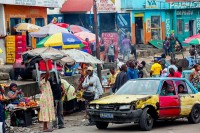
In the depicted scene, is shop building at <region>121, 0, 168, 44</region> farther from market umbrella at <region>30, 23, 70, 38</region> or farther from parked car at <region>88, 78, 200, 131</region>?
parked car at <region>88, 78, 200, 131</region>

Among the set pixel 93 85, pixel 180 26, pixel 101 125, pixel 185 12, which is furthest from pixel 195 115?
pixel 185 12

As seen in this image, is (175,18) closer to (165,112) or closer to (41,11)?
(41,11)

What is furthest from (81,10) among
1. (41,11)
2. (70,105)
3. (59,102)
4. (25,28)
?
(59,102)

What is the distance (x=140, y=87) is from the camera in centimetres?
1767

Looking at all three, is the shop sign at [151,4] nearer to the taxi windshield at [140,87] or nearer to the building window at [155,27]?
the building window at [155,27]

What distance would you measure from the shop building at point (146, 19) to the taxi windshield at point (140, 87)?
28.3 meters

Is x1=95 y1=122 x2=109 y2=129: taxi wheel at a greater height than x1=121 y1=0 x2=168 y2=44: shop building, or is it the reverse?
x1=121 y1=0 x2=168 y2=44: shop building

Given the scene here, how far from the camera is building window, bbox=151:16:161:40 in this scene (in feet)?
161

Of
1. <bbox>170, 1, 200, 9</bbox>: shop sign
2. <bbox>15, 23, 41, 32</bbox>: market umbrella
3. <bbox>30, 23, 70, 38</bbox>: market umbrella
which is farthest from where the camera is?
<bbox>170, 1, 200, 9</bbox>: shop sign

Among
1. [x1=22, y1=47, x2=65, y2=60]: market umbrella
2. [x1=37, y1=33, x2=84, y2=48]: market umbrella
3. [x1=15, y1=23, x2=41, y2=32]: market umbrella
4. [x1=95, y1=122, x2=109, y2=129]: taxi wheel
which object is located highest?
[x1=15, y1=23, x2=41, y2=32]: market umbrella

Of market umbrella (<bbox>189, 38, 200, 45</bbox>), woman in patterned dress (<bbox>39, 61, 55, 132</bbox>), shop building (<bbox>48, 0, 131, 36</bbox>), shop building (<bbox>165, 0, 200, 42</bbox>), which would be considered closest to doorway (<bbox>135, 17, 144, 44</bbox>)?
shop building (<bbox>48, 0, 131, 36</bbox>)

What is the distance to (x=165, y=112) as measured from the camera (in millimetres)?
17250

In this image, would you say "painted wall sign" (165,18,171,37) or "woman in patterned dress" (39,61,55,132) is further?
"painted wall sign" (165,18,171,37)

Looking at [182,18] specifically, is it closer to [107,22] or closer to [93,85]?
[107,22]
